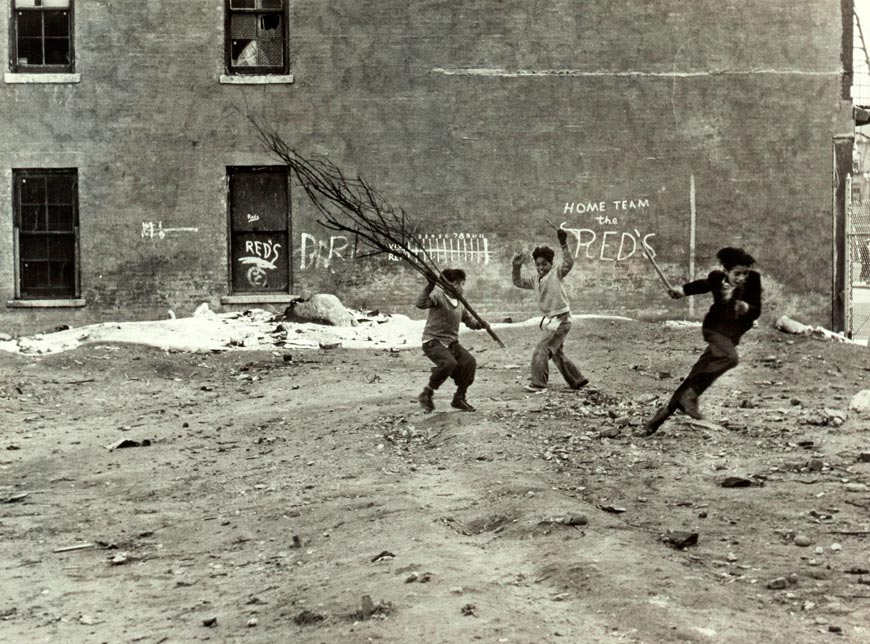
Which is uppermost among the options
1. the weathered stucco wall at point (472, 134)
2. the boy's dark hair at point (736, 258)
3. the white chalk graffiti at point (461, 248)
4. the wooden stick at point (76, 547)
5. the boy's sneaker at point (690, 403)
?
the weathered stucco wall at point (472, 134)

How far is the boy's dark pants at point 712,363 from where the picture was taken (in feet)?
31.9

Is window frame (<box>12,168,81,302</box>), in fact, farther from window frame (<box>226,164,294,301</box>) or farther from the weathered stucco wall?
window frame (<box>226,164,294,301</box>)

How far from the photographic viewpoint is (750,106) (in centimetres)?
1878

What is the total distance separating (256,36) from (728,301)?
11033 mm

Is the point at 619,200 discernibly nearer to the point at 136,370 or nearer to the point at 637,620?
the point at 136,370

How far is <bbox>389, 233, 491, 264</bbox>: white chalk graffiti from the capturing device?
18359 mm

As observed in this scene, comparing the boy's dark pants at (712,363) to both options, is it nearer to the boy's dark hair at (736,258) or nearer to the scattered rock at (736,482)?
the boy's dark hair at (736,258)

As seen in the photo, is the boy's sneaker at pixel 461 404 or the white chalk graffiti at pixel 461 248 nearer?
the boy's sneaker at pixel 461 404

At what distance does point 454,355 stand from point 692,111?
31.0ft

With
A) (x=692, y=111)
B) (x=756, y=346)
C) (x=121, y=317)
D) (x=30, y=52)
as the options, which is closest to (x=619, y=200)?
(x=692, y=111)

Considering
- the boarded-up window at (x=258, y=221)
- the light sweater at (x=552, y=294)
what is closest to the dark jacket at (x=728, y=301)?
the light sweater at (x=552, y=294)

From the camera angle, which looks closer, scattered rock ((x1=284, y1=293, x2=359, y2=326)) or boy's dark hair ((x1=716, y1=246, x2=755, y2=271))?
boy's dark hair ((x1=716, y1=246, x2=755, y2=271))

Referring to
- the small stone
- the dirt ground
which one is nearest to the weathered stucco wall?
the dirt ground

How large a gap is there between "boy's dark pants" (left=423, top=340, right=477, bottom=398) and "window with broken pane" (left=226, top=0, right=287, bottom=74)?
8913mm
